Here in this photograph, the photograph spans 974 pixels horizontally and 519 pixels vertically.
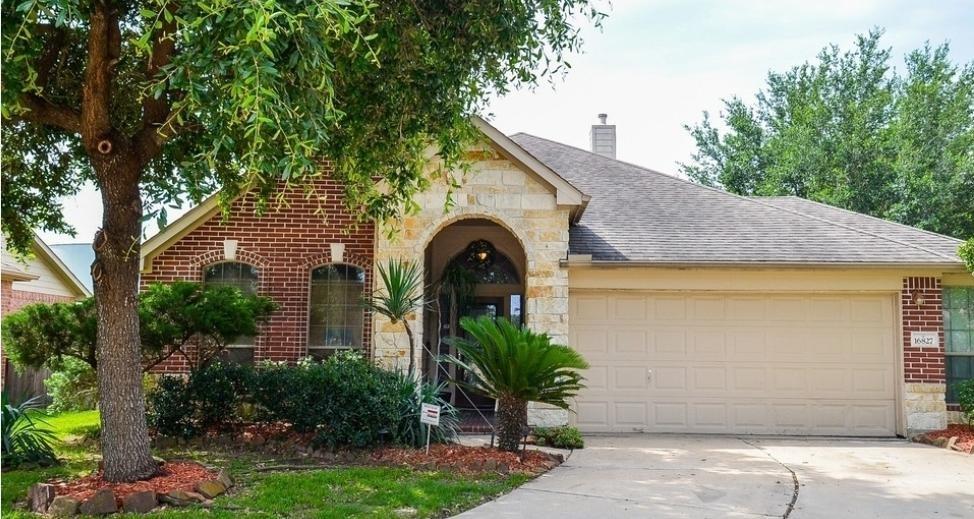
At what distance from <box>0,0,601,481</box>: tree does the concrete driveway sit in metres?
3.62

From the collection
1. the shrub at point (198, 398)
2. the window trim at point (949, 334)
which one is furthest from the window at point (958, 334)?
the shrub at point (198, 398)

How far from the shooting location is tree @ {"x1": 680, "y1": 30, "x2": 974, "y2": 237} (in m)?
25.5

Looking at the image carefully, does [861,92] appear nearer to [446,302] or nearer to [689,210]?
[689,210]

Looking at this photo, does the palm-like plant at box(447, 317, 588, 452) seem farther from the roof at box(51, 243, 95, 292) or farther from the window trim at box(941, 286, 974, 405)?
the roof at box(51, 243, 95, 292)

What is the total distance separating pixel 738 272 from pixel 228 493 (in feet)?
26.6

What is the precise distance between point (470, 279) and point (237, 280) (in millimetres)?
3970

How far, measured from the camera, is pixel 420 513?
6.49m

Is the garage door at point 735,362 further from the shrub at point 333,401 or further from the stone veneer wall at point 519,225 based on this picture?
the shrub at point 333,401

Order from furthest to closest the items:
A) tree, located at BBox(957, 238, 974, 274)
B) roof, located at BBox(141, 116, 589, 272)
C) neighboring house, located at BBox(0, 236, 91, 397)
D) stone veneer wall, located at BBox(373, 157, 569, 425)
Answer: neighboring house, located at BBox(0, 236, 91, 397), stone veneer wall, located at BBox(373, 157, 569, 425), roof, located at BBox(141, 116, 589, 272), tree, located at BBox(957, 238, 974, 274)

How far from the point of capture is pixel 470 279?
13.7 metres

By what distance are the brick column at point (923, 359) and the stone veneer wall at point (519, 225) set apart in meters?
5.27

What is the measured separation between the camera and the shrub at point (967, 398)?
1104 cm

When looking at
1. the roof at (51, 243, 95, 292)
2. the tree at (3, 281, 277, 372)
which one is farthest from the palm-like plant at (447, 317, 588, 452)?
the roof at (51, 243, 95, 292)

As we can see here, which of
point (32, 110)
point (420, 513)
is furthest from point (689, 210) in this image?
point (32, 110)
